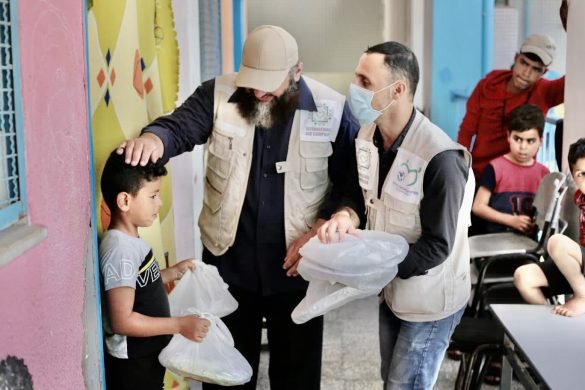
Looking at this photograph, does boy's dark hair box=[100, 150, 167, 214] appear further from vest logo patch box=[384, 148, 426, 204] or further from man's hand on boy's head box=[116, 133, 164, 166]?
vest logo patch box=[384, 148, 426, 204]

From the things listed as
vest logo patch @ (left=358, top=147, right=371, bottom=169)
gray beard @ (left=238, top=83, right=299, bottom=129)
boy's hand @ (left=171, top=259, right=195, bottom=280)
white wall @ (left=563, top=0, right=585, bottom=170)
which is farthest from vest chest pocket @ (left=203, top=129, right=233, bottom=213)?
white wall @ (left=563, top=0, right=585, bottom=170)

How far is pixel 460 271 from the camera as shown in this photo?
2.62 metres

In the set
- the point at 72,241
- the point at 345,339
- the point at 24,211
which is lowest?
the point at 345,339

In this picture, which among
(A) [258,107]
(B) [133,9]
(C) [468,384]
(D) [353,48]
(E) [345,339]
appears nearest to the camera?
(B) [133,9]

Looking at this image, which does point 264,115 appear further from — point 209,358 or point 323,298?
point 209,358

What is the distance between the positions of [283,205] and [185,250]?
927mm

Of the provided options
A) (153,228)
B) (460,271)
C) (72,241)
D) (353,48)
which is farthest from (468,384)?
(353,48)

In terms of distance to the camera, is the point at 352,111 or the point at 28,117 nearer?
the point at 28,117

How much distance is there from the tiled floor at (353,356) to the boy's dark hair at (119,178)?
6.92 ft

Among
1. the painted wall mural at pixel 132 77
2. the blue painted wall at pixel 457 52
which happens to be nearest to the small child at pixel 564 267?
the painted wall mural at pixel 132 77

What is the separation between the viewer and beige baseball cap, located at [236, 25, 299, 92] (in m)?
2.67

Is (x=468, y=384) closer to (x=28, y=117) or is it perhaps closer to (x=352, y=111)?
(x=352, y=111)

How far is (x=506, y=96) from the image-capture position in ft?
16.3

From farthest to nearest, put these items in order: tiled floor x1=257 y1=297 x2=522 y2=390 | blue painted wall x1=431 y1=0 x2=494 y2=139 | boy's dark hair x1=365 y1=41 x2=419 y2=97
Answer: blue painted wall x1=431 y1=0 x2=494 y2=139, tiled floor x1=257 y1=297 x2=522 y2=390, boy's dark hair x1=365 y1=41 x2=419 y2=97
